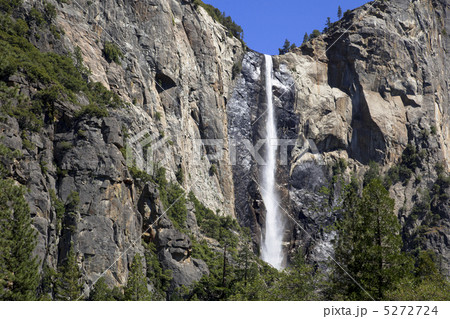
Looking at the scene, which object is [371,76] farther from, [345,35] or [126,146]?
[126,146]

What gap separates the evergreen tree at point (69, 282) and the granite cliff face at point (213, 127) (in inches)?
59.0

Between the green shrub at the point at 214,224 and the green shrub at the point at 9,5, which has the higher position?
the green shrub at the point at 9,5

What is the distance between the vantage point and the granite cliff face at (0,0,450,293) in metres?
56.8

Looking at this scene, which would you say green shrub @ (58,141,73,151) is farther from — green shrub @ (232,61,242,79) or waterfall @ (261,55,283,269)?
green shrub @ (232,61,242,79)

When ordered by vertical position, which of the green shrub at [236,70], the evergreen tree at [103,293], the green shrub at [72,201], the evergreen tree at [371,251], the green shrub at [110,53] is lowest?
the evergreen tree at [103,293]

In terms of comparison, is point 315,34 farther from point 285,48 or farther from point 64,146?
point 64,146

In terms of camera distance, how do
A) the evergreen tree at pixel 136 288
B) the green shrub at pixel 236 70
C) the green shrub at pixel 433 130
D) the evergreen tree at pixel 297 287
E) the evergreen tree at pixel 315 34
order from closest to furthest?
the evergreen tree at pixel 297 287 < the evergreen tree at pixel 136 288 < the green shrub at pixel 236 70 < the green shrub at pixel 433 130 < the evergreen tree at pixel 315 34

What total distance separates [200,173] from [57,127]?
3077 cm

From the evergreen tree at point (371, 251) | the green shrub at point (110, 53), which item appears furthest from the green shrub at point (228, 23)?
the evergreen tree at point (371, 251)

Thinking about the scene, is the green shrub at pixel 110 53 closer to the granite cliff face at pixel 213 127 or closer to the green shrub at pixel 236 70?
the granite cliff face at pixel 213 127

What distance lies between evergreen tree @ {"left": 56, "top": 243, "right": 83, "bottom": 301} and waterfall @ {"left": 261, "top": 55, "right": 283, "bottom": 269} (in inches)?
1685

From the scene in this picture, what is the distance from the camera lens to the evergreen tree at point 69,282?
48375mm

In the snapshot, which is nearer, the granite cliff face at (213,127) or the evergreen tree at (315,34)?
the granite cliff face at (213,127)

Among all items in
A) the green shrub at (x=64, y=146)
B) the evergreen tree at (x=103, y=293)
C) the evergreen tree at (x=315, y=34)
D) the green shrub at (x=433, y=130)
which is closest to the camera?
the evergreen tree at (x=103, y=293)
